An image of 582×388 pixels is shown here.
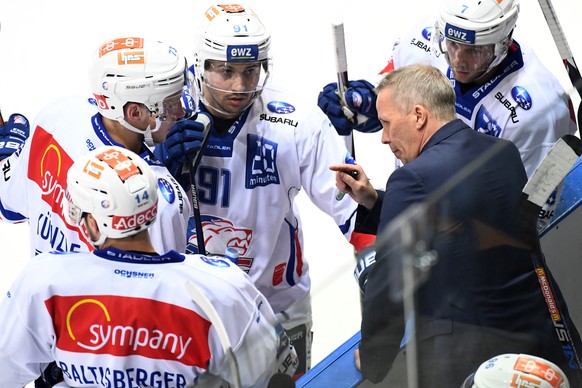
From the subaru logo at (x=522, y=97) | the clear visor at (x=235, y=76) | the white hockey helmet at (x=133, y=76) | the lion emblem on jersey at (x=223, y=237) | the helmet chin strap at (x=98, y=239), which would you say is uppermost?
the white hockey helmet at (x=133, y=76)

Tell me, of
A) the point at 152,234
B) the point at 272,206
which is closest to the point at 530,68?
the point at 272,206

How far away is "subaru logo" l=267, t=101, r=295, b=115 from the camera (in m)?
3.66

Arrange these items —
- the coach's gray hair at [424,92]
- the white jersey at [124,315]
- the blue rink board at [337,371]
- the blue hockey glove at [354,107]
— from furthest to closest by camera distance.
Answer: the blue hockey glove at [354,107], the coach's gray hair at [424,92], the white jersey at [124,315], the blue rink board at [337,371]

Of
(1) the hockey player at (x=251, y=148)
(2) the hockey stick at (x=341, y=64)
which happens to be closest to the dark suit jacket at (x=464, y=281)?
(1) the hockey player at (x=251, y=148)

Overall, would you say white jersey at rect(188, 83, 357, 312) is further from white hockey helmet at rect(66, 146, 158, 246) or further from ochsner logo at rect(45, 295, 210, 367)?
ochsner logo at rect(45, 295, 210, 367)

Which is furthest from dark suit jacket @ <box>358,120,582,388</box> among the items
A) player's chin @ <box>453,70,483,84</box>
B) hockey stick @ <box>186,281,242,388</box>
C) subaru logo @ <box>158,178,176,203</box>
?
player's chin @ <box>453,70,483,84</box>

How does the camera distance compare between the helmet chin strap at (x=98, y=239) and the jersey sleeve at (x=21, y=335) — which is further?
the helmet chin strap at (x=98, y=239)

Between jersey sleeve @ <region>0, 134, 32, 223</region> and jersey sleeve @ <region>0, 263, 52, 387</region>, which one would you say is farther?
jersey sleeve @ <region>0, 134, 32, 223</region>

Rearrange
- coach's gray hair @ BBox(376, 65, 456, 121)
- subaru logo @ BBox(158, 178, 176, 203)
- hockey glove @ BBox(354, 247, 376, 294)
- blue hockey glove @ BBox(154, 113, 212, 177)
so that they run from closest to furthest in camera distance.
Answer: hockey glove @ BBox(354, 247, 376, 294) → coach's gray hair @ BBox(376, 65, 456, 121) → subaru logo @ BBox(158, 178, 176, 203) → blue hockey glove @ BBox(154, 113, 212, 177)

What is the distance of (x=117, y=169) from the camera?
9.13 ft

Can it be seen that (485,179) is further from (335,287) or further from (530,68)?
(530,68)

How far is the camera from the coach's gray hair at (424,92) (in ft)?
9.57

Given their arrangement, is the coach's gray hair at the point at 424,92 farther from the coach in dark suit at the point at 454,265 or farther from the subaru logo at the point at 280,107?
the subaru logo at the point at 280,107

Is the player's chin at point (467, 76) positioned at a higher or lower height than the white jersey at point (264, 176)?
higher
